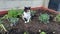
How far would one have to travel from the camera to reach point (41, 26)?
1.52 metres

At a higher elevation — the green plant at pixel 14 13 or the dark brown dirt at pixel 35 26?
the green plant at pixel 14 13

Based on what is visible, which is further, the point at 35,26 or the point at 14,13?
the point at 14,13

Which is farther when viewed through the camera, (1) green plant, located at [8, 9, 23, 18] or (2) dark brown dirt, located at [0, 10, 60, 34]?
(1) green plant, located at [8, 9, 23, 18]

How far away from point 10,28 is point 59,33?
39 centimetres

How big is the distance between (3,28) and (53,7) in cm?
108


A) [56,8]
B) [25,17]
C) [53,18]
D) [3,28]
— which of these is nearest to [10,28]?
[3,28]

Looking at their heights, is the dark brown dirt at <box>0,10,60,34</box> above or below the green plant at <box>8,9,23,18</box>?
below

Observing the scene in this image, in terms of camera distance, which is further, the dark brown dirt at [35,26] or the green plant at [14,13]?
the green plant at [14,13]

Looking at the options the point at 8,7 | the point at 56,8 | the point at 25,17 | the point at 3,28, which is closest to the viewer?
the point at 3,28

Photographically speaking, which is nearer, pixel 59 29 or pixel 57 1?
pixel 59 29

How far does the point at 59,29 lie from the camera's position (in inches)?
59.1

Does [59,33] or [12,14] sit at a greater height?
[12,14]

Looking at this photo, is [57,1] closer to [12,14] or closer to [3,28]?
[12,14]

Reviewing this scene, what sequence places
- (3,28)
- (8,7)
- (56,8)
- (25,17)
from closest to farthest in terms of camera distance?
Answer: (3,28)
(25,17)
(8,7)
(56,8)
